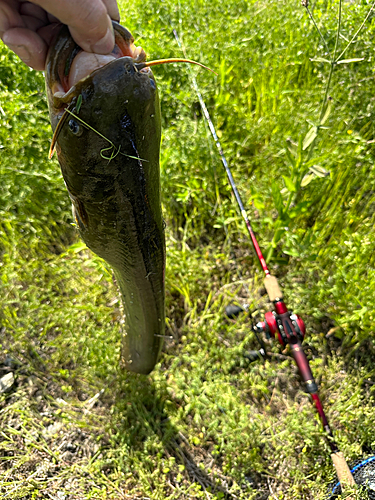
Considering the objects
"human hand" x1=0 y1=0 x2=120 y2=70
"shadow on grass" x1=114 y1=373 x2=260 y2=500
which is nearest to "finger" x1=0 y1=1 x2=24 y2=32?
"human hand" x1=0 y1=0 x2=120 y2=70

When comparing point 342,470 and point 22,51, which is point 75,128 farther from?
point 342,470

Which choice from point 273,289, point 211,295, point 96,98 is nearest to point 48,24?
point 96,98

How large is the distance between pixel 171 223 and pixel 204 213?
0.31 meters

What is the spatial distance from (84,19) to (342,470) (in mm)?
2565

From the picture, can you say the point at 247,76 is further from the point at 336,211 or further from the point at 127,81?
the point at 127,81

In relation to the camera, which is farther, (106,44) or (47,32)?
(47,32)

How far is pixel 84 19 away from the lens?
0.88m

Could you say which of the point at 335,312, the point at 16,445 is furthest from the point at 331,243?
the point at 16,445

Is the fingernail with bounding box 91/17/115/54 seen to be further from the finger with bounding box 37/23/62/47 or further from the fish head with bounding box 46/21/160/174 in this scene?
the finger with bounding box 37/23/62/47

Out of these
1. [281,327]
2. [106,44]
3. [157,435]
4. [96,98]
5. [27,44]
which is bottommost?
[157,435]

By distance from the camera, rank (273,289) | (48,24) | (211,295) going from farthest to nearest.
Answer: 1. (211,295)
2. (273,289)
3. (48,24)

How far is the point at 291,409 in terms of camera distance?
2340 millimetres

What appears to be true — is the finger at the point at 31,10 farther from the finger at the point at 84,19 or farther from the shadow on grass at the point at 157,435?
the shadow on grass at the point at 157,435

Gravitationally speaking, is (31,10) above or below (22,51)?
above
